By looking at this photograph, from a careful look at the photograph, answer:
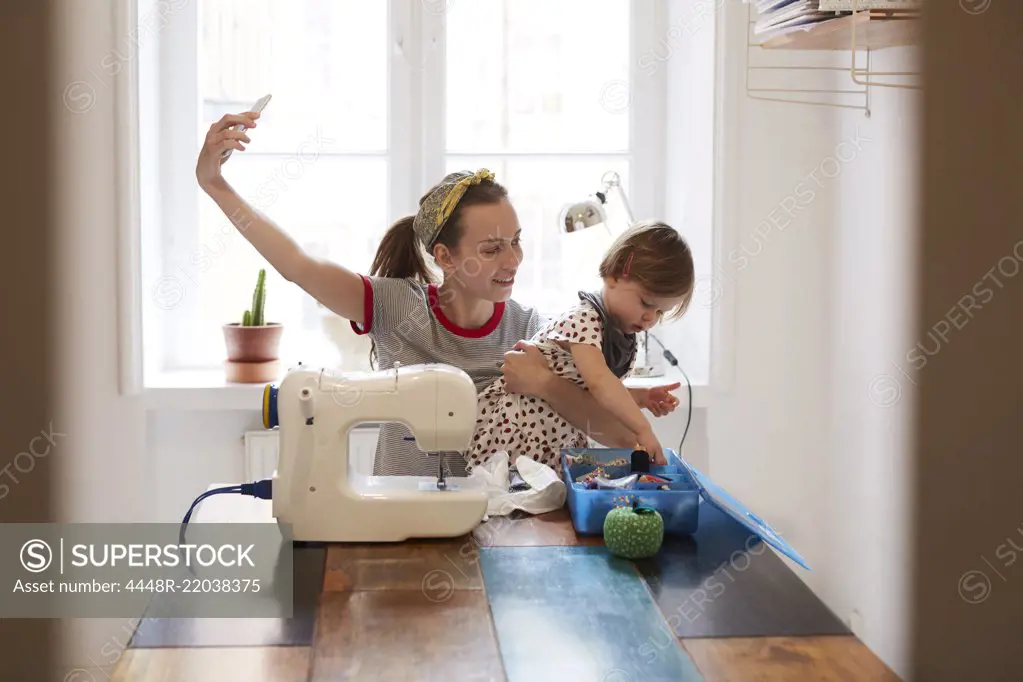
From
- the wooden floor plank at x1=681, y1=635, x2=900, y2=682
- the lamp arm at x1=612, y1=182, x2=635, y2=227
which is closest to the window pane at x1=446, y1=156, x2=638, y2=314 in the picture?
the lamp arm at x1=612, y1=182, x2=635, y2=227

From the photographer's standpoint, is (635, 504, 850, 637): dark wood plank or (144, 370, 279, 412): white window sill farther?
(144, 370, 279, 412): white window sill

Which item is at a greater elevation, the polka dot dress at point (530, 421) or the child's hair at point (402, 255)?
the child's hair at point (402, 255)

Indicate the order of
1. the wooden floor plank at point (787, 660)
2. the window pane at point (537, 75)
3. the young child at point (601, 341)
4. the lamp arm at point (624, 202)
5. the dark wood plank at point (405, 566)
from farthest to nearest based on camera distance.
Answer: the window pane at point (537, 75) < the lamp arm at point (624, 202) < the young child at point (601, 341) < the dark wood plank at point (405, 566) < the wooden floor plank at point (787, 660)

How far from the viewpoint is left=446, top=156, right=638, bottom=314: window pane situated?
2.74 metres

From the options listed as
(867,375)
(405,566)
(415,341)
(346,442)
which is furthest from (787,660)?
(867,375)

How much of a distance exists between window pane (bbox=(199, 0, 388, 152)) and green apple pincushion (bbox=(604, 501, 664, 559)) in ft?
5.74

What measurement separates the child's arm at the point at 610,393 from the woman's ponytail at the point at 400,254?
409mm

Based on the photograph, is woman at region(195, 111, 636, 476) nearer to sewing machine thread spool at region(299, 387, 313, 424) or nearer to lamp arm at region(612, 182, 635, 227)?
sewing machine thread spool at region(299, 387, 313, 424)

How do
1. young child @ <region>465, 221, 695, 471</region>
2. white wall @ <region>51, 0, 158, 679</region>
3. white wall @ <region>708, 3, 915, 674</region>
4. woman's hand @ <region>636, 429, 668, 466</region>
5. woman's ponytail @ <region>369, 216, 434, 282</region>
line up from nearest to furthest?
white wall @ <region>51, 0, 158, 679</region> → woman's hand @ <region>636, 429, 668, 466</region> → young child @ <region>465, 221, 695, 471</region> → woman's ponytail @ <region>369, 216, 434, 282</region> → white wall @ <region>708, 3, 915, 674</region>

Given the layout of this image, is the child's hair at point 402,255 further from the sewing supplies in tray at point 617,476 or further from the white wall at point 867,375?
the white wall at point 867,375

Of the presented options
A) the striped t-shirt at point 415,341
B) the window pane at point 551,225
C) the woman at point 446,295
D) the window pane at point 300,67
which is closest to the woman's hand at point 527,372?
the woman at point 446,295

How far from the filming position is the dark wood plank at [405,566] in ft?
3.54

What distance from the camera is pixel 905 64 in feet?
6.77

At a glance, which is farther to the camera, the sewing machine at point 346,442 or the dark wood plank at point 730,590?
the sewing machine at point 346,442
